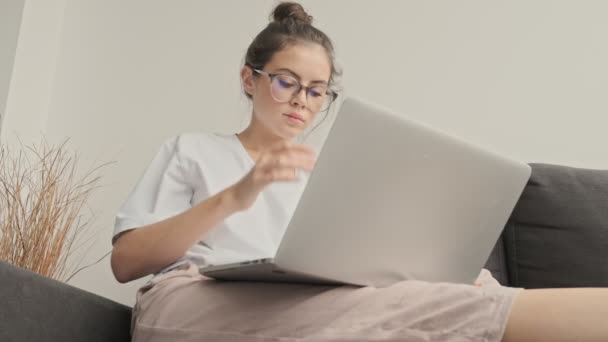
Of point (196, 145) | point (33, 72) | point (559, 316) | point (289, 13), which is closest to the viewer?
point (559, 316)

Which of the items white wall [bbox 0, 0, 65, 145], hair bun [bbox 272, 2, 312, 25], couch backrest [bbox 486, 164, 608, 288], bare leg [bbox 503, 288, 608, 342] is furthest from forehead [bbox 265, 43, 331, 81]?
white wall [bbox 0, 0, 65, 145]

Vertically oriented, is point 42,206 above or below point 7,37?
below

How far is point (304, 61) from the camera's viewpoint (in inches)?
64.0

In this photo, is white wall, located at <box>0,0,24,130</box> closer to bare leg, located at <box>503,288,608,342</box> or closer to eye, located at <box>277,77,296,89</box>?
eye, located at <box>277,77,296,89</box>

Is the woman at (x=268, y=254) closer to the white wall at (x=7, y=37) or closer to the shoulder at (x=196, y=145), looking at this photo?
the shoulder at (x=196, y=145)

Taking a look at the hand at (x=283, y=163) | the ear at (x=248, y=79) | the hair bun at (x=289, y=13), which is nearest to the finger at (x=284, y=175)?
the hand at (x=283, y=163)

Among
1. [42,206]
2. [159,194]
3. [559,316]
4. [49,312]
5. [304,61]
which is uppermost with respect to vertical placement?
[304,61]

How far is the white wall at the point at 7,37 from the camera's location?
235cm

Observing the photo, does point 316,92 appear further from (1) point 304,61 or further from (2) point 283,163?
(2) point 283,163

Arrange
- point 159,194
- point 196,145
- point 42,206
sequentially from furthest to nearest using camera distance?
point 42,206 → point 196,145 → point 159,194

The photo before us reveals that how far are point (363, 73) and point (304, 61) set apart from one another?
687mm

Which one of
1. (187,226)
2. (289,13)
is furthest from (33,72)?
(187,226)

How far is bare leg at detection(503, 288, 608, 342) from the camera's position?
2.70 ft

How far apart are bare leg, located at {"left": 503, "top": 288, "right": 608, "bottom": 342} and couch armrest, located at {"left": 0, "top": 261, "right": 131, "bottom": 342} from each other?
66cm
